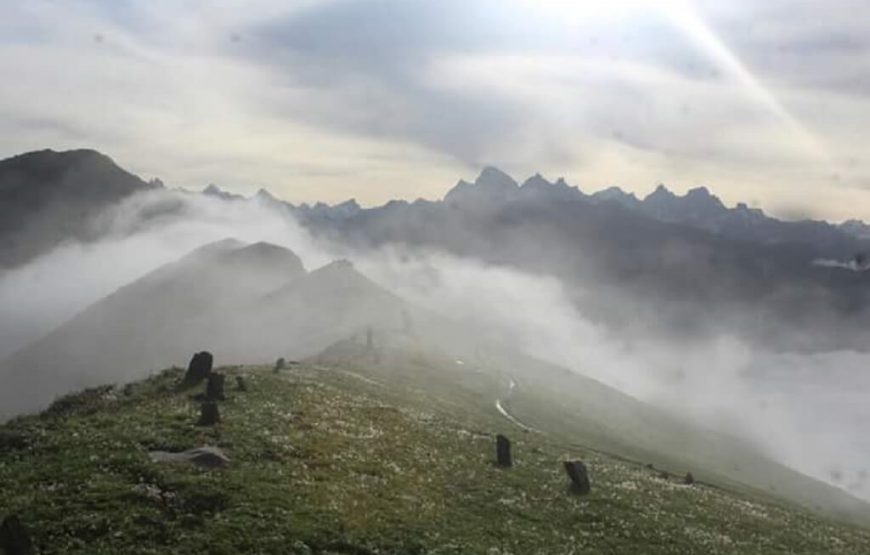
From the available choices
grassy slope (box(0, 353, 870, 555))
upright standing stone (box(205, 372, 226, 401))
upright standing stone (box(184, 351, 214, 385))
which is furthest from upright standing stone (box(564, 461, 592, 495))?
upright standing stone (box(184, 351, 214, 385))

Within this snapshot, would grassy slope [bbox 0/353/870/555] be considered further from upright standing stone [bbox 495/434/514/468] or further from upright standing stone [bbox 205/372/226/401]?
upright standing stone [bbox 205/372/226/401]

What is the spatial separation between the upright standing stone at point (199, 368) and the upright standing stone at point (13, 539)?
35917 mm

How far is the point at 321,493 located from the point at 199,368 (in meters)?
30.1

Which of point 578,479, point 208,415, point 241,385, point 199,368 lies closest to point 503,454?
point 578,479

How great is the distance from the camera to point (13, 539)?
2728 centimetres

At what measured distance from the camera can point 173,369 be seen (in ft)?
226

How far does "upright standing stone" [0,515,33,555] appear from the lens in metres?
27.2

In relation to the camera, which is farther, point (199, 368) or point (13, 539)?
point (199, 368)

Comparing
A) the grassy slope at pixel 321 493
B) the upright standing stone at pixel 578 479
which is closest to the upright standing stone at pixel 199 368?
the grassy slope at pixel 321 493

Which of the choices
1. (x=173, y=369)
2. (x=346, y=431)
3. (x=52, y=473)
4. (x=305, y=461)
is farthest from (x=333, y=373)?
(x=52, y=473)

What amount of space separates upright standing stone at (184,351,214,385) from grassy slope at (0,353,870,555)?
7.73ft

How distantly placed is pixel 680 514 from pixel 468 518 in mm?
15322

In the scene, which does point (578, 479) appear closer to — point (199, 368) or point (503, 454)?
point (503, 454)

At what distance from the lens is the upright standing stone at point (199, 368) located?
63594 millimetres
